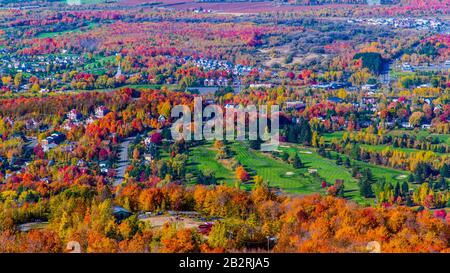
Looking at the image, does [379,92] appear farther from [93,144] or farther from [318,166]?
[93,144]

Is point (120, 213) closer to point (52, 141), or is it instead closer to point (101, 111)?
point (52, 141)

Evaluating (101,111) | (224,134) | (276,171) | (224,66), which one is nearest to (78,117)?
(101,111)

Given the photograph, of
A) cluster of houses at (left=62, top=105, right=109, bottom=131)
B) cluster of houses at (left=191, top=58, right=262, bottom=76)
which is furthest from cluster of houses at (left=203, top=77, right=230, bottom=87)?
cluster of houses at (left=62, top=105, right=109, bottom=131)

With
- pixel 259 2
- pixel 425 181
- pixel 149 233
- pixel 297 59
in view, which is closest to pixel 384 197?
pixel 425 181

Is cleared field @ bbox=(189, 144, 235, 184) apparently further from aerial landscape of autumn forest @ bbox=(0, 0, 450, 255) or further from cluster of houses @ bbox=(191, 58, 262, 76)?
cluster of houses @ bbox=(191, 58, 262, 76)

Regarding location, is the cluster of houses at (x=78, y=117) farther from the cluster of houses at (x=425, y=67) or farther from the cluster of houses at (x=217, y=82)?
the cluster of houses at (x=425, y=67)

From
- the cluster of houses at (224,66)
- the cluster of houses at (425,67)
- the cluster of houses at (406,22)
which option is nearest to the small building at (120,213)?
the cluster of houses at (224,66)
